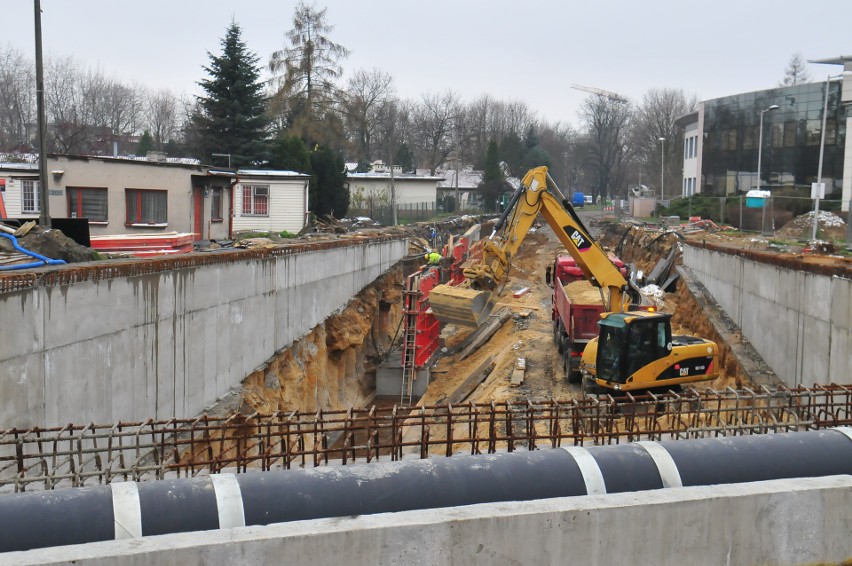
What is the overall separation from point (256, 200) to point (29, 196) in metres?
10.5

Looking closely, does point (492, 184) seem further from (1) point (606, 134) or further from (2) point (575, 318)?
(2) point (575, 318)

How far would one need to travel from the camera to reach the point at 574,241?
21.9 m

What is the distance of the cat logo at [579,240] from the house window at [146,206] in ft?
38.2

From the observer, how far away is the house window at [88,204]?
22.9 meters

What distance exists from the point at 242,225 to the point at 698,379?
21.2 metres

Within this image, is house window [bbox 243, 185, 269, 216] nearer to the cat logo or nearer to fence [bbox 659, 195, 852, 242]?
the cat logo

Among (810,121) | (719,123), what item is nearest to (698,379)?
(810,121)

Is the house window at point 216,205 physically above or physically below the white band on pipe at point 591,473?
above

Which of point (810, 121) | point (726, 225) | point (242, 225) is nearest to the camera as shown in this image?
point (242, 225)

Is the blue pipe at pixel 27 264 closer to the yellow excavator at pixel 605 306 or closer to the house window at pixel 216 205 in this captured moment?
the yellow excavator at pixel 605 306

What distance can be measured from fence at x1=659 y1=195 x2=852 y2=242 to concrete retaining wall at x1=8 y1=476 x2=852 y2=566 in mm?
24578

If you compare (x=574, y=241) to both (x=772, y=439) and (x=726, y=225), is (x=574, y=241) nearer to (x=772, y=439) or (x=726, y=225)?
(x=772, y=439)

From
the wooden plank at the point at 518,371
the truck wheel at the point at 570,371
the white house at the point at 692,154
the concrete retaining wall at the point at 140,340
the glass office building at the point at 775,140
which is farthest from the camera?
the white house at the point at 692,154

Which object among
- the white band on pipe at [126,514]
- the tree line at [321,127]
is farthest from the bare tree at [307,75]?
the white band on pipe at [126,514]
